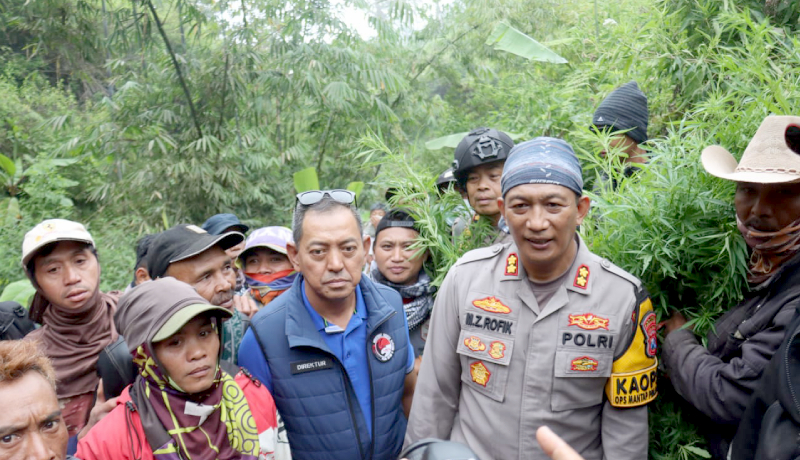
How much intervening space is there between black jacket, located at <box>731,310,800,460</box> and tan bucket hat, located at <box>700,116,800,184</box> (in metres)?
0.54

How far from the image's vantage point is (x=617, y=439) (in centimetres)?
220

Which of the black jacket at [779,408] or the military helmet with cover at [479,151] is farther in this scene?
the military helmet with cover at [479,151]

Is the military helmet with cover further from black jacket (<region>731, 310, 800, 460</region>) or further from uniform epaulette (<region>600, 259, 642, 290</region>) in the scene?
A: black jacket (<region>731, 310, 800, 460</region>)

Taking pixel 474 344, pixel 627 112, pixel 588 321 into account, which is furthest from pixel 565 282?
pixel 627 112

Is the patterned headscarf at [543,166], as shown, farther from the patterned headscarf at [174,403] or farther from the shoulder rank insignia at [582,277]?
the patterned headscarf at [174,403]

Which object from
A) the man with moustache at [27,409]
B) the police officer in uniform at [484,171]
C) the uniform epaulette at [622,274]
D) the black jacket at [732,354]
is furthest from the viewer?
the police officer in uniform at [484,171]

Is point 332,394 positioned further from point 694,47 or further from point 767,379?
point 694,47

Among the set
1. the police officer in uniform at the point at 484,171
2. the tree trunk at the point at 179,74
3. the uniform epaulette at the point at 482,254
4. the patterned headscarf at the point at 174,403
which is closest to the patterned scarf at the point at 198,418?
the patterned headscarf at the point at 174,403

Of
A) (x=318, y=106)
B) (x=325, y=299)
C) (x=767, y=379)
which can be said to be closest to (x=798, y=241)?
(x=767, y=379)

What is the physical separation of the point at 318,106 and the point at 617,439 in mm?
7602

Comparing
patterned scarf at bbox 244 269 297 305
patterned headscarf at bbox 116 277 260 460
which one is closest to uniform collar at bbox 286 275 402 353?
patterned headscarf at bbox 116 277 260 460

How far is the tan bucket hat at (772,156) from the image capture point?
6.75 ft

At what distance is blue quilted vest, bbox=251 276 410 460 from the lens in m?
2.50

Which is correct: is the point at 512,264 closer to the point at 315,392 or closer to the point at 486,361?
the point at 486,361
